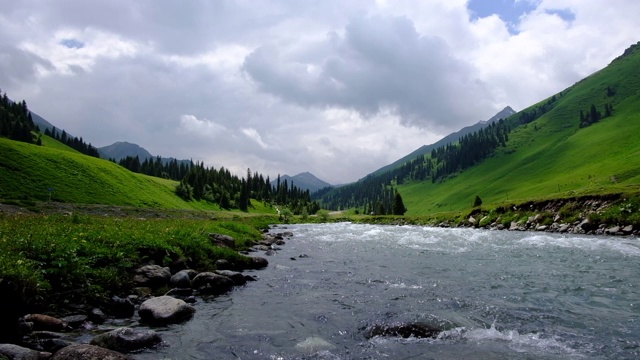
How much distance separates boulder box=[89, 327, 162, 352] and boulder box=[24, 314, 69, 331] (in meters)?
1.73

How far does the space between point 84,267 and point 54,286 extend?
4.13 feet

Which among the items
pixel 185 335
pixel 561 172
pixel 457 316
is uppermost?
pixel 561 172

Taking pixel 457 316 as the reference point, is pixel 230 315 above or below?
below

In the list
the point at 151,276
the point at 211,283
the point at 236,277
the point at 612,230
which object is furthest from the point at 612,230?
the point at 151,276

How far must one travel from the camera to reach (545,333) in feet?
35.5

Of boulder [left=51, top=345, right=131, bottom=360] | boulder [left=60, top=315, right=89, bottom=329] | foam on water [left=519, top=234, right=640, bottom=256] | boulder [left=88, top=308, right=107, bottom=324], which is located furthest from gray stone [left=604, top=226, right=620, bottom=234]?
boulder [left=60, top=315, right=89, bottom=329]

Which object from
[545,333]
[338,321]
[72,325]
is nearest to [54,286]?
[72,325]

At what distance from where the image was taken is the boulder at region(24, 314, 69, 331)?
9.88 m

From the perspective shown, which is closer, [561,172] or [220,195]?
[220,195]

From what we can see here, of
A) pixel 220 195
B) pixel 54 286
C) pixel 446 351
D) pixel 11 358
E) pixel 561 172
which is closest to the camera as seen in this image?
pixel 11 358

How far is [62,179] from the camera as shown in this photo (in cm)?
6462

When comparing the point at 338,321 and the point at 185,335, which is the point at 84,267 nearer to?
the point at 185,335

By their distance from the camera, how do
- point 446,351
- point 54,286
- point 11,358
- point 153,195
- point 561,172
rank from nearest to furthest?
point 11,358, point 446,351, point 54,286, point 153,195, point 561,172

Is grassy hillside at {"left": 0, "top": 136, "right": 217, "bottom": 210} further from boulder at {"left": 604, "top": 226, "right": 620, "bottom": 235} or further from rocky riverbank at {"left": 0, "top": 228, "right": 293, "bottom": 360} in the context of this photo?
boulder at {"left": 604, "top": 226, "right": 620, "bottom": 235}
